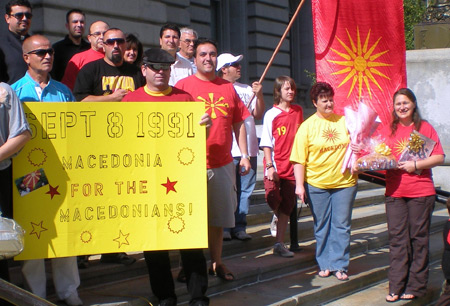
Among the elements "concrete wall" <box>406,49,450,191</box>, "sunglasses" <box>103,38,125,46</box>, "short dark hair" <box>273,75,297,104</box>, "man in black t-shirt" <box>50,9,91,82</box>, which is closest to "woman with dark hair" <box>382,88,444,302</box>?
"short dark hair" <box>273,75,297,104</box>

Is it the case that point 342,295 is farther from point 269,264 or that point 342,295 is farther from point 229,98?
point 229,98

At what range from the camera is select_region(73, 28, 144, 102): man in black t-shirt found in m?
5.82

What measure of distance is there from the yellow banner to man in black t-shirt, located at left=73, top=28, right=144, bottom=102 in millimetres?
775

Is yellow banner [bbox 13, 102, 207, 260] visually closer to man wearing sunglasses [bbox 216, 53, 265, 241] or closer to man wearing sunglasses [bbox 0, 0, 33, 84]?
man wearing sunglasses [bbox 0, 0, 33, 84]

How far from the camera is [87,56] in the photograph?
6520 mm

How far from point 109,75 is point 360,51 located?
257 cm

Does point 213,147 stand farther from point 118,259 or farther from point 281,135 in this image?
point 281,135

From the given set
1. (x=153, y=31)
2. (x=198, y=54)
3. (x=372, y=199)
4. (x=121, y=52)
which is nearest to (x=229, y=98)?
(x=198, y=54)

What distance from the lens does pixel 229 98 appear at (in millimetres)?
5883

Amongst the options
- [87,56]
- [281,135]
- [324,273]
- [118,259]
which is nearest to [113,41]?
[87,56]

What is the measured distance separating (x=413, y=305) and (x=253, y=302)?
1448 millimetres

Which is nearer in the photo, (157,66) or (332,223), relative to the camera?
(157,66)

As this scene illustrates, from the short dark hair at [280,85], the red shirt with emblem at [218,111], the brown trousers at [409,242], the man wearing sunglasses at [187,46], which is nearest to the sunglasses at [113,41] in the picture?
the red shirt with emblem at [218,111]

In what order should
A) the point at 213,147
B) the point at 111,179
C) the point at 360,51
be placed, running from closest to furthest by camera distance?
1. the point at 111,179
2. the point at 213,147
3. the point at 360,51
